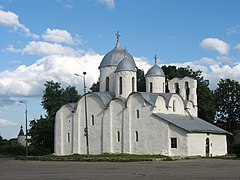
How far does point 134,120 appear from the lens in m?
50.8

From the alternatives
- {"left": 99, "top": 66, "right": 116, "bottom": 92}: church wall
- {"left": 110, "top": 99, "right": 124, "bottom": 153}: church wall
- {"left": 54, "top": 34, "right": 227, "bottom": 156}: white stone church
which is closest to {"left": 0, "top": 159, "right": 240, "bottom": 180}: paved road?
{"left": 54, "top": 34, "right": 227, "bottom": 156}: white stone church

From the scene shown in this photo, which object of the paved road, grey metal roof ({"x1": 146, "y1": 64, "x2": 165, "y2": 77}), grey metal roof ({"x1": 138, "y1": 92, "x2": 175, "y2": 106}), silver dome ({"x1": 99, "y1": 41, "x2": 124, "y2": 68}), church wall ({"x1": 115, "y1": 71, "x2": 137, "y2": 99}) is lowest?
the paved road

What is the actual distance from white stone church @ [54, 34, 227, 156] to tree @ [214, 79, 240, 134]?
15.2 meters

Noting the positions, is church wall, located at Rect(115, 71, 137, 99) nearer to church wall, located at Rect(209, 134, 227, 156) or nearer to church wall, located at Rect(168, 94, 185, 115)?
church wall, located at Rect(168, 94, 185, 115)

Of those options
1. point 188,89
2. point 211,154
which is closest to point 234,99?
point 188,89

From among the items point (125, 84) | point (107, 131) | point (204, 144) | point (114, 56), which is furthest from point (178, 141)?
point (114, 56)

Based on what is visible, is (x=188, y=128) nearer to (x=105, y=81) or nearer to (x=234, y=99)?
(x=105, y=81)

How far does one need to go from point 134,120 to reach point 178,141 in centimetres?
640

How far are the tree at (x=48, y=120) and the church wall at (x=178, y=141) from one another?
24.8 metres

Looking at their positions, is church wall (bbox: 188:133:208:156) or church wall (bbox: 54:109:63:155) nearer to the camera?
church wall (bbox: 188:133:208:156)

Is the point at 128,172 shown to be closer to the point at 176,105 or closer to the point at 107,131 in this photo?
the point at 107,131

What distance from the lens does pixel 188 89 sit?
57.7 meters

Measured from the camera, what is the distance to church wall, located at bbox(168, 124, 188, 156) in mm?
46531

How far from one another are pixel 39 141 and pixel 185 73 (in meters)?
26.0
